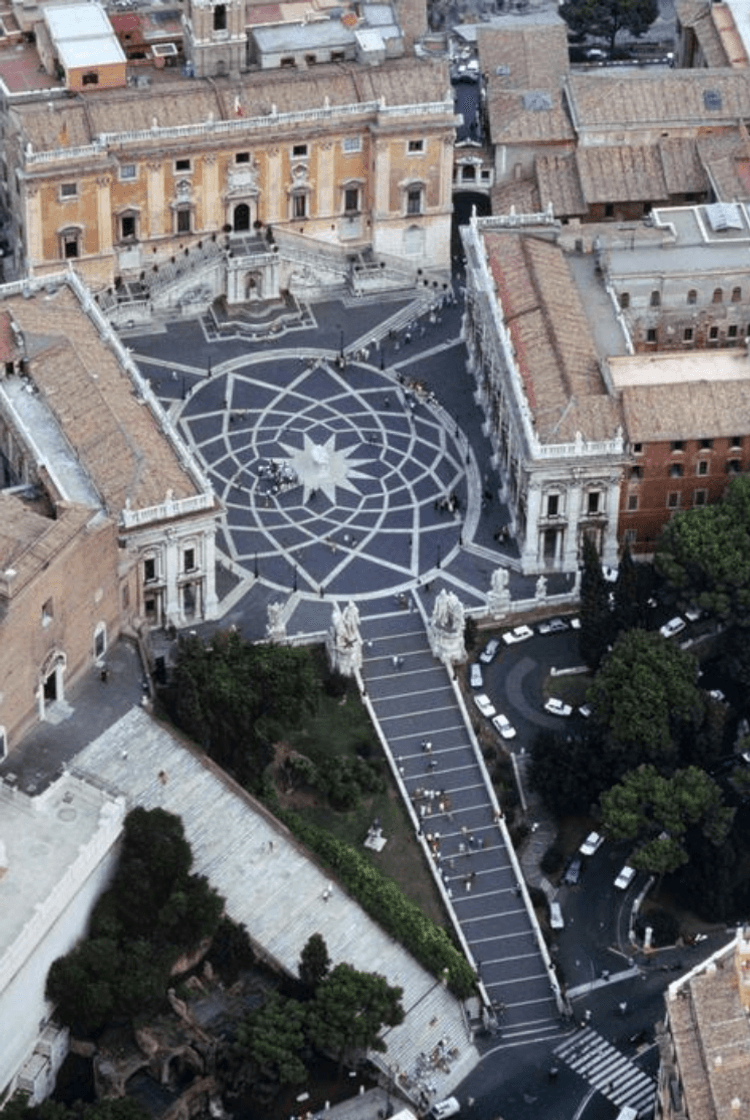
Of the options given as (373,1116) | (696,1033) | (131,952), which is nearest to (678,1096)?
(696,1033)

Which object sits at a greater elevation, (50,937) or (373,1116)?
(50,937)

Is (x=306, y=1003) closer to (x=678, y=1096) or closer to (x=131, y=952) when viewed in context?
(x=131, y=952)

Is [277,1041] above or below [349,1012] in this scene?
below

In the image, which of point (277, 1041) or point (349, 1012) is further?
point (349, 1012)

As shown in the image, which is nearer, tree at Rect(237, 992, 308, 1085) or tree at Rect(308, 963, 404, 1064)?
tree at Rect(237, 992, 308, 1085)

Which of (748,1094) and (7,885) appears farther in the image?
(7,885)
